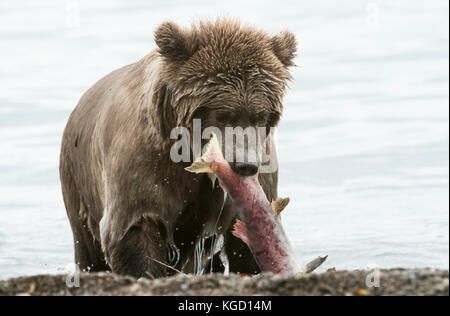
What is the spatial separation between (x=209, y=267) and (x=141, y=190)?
1245 mm

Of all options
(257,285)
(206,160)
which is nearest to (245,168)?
(206,160)

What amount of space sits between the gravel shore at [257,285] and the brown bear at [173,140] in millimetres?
1654

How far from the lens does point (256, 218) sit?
673 cm

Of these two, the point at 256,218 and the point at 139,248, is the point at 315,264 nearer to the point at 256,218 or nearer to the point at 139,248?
the point at 256,218

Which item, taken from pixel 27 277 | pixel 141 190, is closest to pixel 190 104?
pixel 141 190

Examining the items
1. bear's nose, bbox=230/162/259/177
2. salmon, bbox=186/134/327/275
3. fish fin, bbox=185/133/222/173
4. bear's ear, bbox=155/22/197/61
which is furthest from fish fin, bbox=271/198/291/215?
bear's ear, bbox=155/22/197/61

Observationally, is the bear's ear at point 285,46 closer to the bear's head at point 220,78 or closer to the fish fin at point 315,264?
the bear's head at point 220,78

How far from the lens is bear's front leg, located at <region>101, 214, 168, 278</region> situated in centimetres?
764

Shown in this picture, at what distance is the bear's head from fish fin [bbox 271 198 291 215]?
1.39 ft

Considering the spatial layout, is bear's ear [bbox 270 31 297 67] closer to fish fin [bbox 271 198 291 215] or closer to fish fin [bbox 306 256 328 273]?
fish fin [bbox 271 198 291 215]

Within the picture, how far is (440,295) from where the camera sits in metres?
4.67

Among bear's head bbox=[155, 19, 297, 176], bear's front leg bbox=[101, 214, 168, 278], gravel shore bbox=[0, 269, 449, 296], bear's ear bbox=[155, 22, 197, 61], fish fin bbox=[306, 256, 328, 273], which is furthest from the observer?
bear's front leg bbox=[101, 214, 168, 278]

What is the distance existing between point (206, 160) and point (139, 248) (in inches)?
53.4
